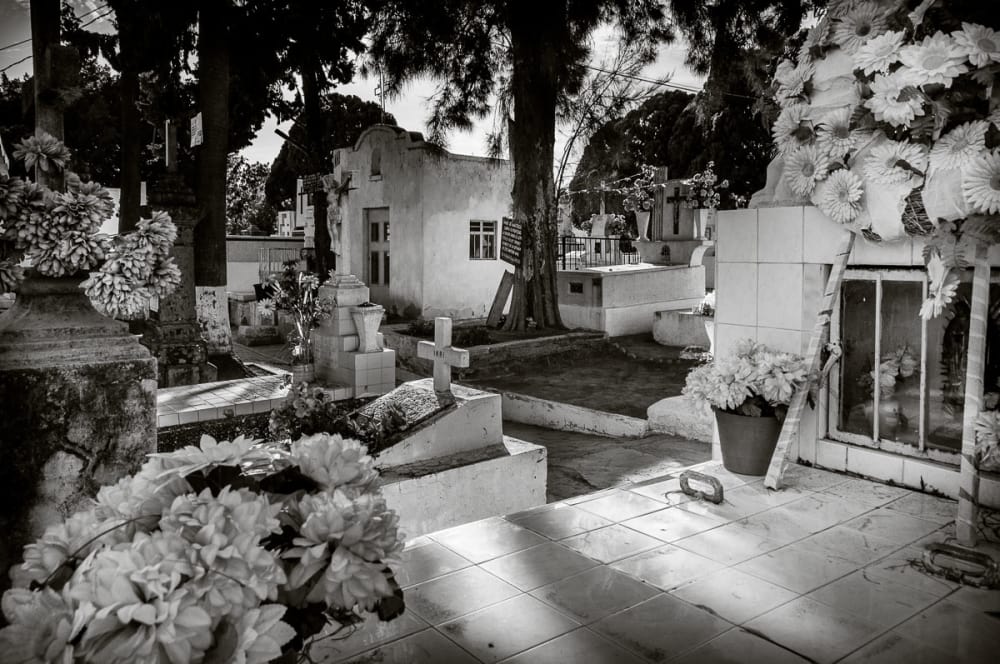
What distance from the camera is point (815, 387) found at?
4312mm

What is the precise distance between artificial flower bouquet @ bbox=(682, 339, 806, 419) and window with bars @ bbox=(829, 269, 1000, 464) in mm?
452

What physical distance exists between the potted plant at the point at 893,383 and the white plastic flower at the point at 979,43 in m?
1.71

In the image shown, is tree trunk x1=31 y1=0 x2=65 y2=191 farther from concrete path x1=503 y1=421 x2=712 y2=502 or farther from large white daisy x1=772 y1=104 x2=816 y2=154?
concrete path x1=503 y1=421 x2=712 y2=502

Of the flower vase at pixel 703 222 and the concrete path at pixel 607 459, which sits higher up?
the flower vase at pixel 703 222

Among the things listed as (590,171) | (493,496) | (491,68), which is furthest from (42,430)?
(590,171)

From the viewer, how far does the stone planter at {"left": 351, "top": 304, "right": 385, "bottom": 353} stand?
8.94 m

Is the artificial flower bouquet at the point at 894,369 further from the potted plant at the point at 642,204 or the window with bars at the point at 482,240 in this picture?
the potted plant at the point at 642,204

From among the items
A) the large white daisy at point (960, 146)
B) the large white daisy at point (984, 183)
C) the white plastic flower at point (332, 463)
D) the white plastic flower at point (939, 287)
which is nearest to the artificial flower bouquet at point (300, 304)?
the white plastic flower at point (939, 287)

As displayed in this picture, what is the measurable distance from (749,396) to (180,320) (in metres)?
8.58

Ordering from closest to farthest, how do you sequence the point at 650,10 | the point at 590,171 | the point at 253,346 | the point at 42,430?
1. the point at 42,430
2. the point at 650,10
3. the point at 253,346
4. the point at 590,171

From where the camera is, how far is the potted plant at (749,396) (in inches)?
167

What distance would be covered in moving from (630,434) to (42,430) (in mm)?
6108

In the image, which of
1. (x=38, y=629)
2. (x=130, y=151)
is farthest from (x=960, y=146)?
(x=130, y=151)

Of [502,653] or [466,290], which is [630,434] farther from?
[466,290]
